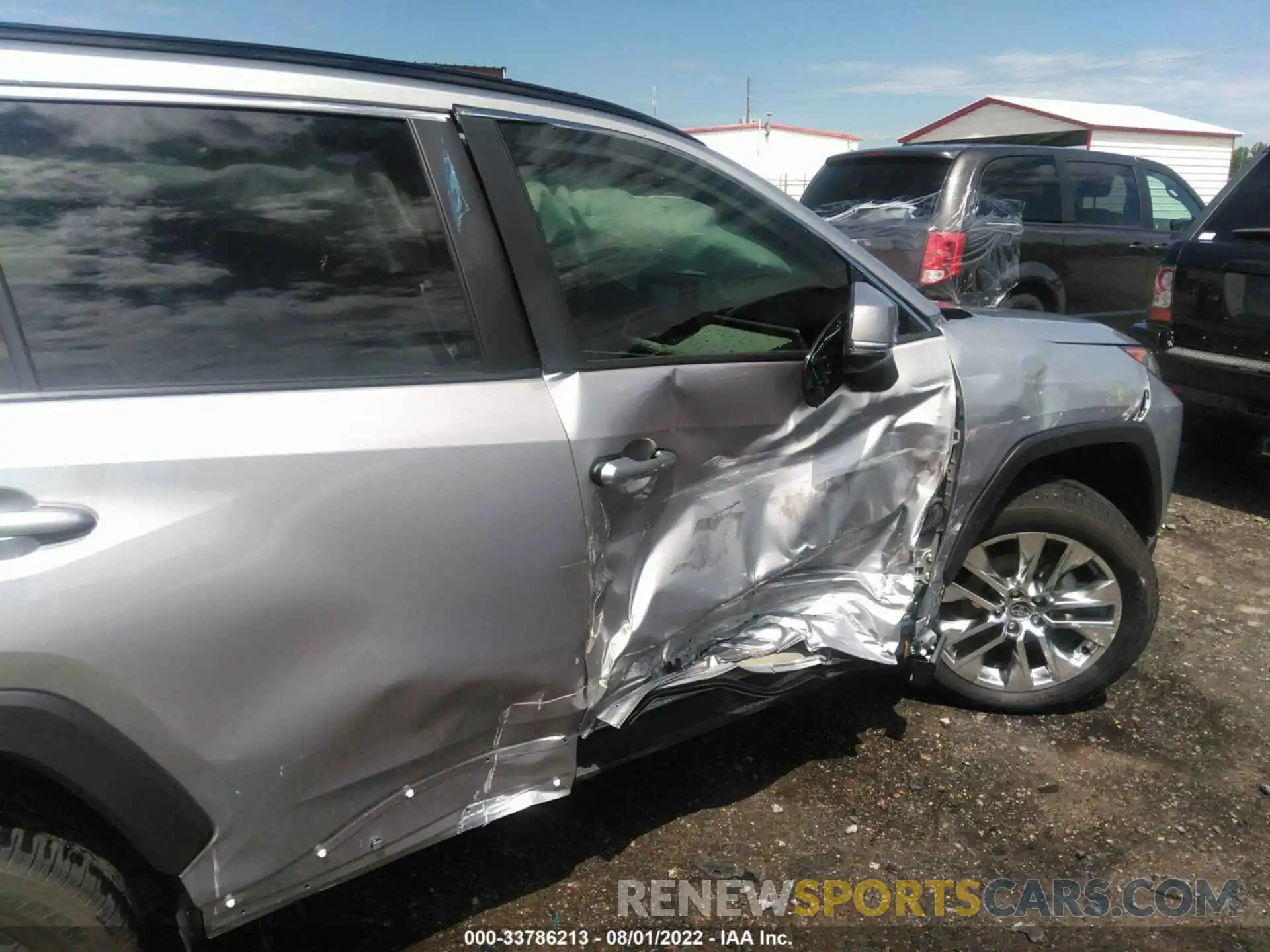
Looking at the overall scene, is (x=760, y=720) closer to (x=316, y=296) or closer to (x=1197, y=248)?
(x=316, y=296)

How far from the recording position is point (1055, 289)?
685 cm

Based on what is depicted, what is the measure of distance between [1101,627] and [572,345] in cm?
202

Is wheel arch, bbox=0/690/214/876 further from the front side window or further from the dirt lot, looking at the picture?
the front side window

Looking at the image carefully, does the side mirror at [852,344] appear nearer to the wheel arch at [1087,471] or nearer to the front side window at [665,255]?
the front side window at [665,255]

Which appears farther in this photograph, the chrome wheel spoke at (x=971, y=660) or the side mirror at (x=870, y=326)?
the chrome wheel spoke at (x=971, y=660)

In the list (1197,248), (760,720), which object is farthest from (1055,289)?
(760,720)

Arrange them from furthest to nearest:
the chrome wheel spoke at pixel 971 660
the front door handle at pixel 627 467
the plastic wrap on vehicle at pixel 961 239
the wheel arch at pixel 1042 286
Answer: the wheel arch at pixel 1042 286, the plastic wrap on vehicle at pixel 961 239, the chrome wheel spoke at pixel 971 660, the front door handle at pixel 627 467

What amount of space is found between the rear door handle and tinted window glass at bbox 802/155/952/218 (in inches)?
229

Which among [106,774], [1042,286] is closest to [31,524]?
[106,774]

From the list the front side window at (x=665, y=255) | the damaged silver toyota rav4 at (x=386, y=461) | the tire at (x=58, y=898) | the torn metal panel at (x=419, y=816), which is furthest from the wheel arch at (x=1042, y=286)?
the tire at (x=58, y=898)

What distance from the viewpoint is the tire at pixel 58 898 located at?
56.0 inches

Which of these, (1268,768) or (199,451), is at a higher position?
(199,451)

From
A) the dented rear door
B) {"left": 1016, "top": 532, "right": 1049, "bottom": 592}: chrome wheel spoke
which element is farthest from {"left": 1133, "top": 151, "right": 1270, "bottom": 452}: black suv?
the dented rear door

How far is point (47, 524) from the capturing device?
4.52ft
